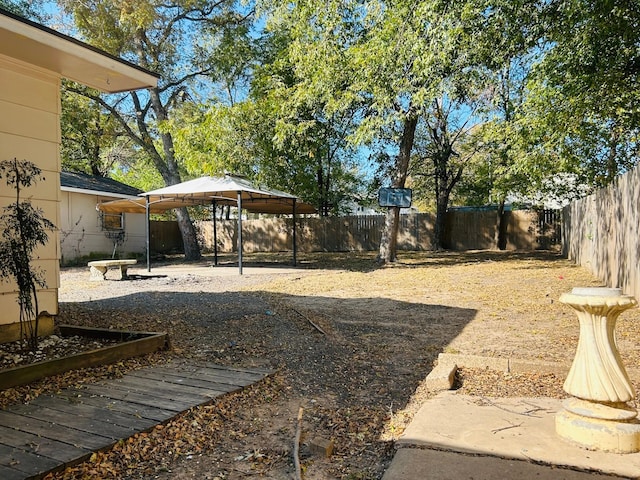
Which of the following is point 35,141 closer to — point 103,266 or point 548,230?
point 103,266

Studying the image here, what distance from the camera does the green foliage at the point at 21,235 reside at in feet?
13.0

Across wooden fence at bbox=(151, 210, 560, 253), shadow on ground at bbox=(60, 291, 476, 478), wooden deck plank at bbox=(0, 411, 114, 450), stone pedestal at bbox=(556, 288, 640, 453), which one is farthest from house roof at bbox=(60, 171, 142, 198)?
stone pedestal at bbox=(556, 288, 640, 453)

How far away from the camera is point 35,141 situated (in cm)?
459

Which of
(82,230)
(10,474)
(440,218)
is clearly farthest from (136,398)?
(440,218)

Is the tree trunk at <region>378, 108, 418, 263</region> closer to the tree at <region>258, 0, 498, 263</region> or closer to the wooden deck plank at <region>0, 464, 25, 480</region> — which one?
the tree at <region>258, 0, 498, 263</region>

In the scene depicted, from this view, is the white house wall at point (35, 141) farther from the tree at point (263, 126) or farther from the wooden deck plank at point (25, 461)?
the tree at point (263, 126)

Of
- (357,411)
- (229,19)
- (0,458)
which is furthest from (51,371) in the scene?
(229,19)

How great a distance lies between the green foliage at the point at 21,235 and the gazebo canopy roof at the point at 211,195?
7.17 metres

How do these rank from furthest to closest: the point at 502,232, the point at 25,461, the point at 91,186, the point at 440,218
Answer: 1. the point at 440,218
2. the point at 502,232
3. the point at 91,186
4. the point at 25,461

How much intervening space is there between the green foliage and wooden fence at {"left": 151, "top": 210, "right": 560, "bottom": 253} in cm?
1658

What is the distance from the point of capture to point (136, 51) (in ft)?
50.8

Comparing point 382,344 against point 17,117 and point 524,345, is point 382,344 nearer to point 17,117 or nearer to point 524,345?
point 524,345

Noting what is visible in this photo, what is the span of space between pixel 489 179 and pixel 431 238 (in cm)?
390

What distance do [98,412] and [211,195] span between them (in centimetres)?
1073
